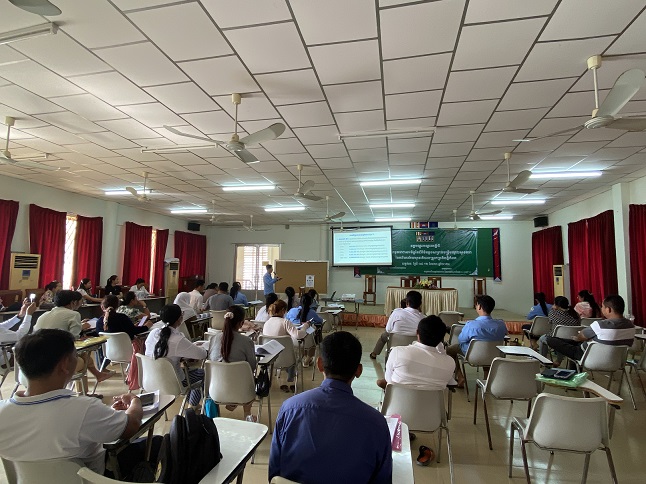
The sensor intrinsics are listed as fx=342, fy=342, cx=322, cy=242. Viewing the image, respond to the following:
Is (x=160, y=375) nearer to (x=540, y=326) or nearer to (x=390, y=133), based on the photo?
(x=390, y=133)

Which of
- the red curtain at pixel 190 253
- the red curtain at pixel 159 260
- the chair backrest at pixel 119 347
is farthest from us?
the red curtain at pixel 190 253

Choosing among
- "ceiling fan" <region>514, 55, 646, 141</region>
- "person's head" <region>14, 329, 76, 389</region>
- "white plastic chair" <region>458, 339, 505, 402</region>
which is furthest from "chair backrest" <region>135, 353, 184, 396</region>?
"ceiling fan" <region>514, 55, 646, 141</region>

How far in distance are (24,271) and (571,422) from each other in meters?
8.95

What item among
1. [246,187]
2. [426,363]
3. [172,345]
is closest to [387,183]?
[246,187]

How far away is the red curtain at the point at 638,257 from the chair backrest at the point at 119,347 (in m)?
8.41

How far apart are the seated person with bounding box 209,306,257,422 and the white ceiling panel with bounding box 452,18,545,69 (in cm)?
303

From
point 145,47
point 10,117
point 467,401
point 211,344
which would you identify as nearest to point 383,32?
point 145,47

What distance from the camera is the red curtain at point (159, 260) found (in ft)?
35.5

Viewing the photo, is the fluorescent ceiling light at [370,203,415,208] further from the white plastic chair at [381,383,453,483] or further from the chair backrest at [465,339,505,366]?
the white plastic chair at [381,383,453,483]

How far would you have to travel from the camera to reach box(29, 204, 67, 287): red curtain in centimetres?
722

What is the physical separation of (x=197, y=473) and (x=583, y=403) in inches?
90.0

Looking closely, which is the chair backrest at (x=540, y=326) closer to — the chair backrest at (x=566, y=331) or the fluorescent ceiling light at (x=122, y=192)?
the chair backrest at (x=566, y=331)

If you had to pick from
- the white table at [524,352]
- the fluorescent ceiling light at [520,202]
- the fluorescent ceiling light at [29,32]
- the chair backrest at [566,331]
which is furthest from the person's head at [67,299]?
the fluorescent ceiling light at [520,202]

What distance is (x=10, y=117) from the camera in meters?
4.15
